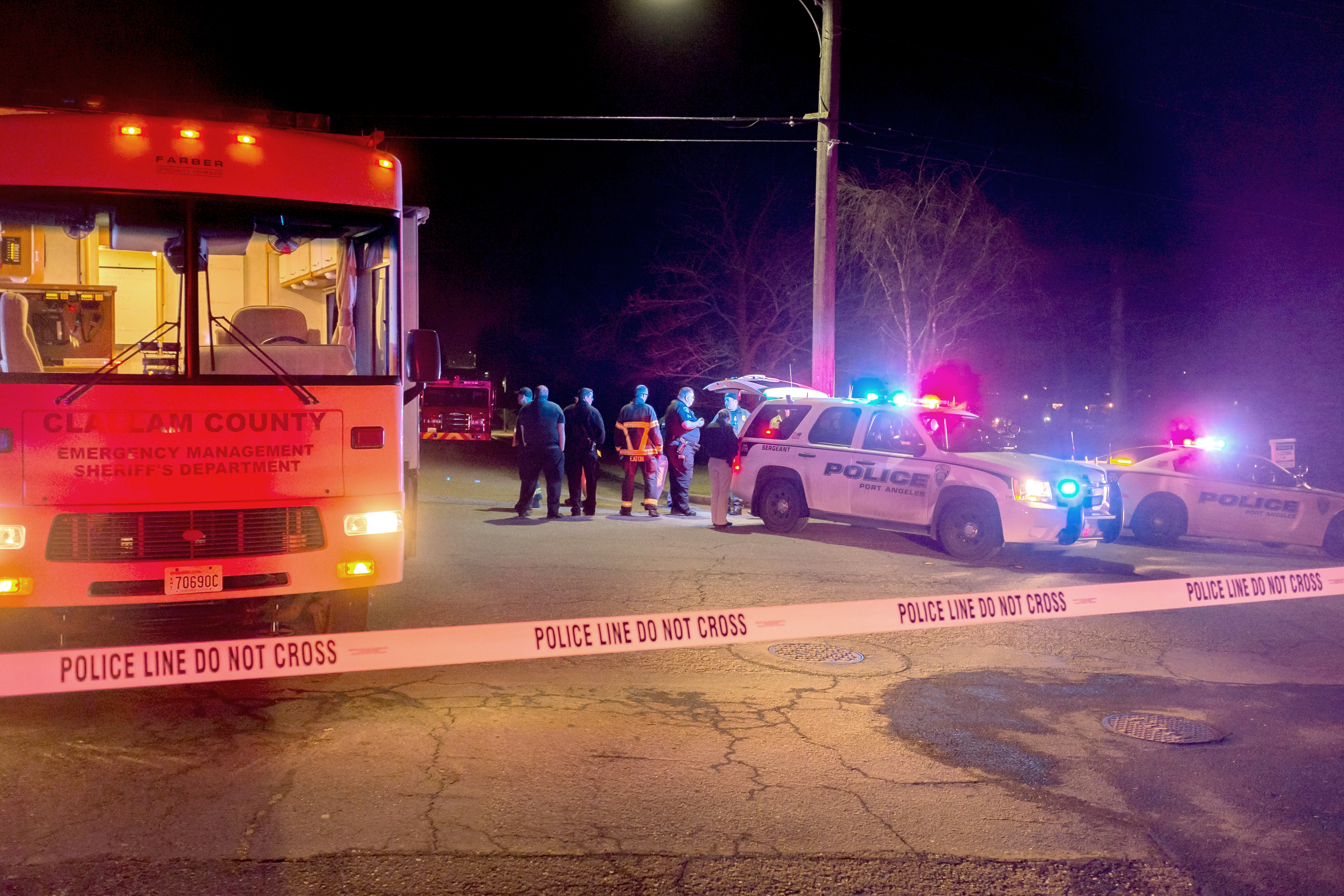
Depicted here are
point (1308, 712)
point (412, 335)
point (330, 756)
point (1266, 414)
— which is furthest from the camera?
point (1266, 414)

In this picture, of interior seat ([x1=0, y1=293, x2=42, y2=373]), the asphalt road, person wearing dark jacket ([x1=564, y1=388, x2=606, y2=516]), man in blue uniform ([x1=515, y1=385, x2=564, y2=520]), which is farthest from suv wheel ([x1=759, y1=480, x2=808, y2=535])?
interior seat ([x1=0, y1=293, x2=42, y2=373])

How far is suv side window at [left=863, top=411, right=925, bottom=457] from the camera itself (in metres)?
12.7

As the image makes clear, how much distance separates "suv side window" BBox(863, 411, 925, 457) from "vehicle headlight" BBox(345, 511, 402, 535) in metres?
7.43

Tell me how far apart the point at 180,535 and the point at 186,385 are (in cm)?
83

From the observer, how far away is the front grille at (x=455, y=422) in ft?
120

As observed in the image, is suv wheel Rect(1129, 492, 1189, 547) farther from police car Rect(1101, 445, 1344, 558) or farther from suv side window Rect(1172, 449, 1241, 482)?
suv side window Rect(1172, 449, 1241, 482)

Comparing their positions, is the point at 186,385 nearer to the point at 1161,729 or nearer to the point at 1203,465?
the point at 1161,729

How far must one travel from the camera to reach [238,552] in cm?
617

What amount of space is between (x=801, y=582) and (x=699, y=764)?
521 centimetres

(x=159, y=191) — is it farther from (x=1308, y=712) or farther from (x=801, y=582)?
(x=1308, y=712)

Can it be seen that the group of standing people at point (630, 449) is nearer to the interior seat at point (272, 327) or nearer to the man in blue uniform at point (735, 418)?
the man in blue uniform at point (735, 418)

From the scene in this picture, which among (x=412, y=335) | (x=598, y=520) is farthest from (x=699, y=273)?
(x=412, y=335)

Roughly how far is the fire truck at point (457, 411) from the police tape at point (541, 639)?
30.0 m

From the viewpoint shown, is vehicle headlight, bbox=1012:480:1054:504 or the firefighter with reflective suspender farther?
the firefighter with reflective suspender
